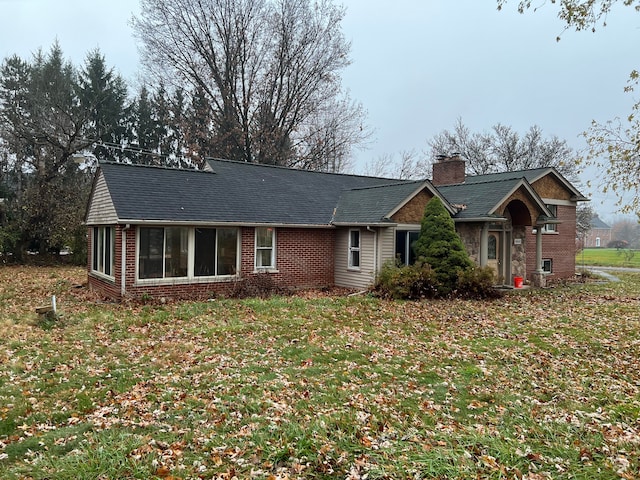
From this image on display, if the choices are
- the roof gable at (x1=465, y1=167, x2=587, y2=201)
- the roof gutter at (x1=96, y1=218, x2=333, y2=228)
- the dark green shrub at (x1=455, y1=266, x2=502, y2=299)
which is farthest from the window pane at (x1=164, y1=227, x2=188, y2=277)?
the roof gable at (x1=465, y1=167, x2=587, y2=201)

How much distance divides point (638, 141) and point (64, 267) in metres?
26.4

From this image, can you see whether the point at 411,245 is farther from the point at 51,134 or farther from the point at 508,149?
the point at 508,149

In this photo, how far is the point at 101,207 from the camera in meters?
14.6

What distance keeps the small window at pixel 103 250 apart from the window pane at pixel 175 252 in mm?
1810

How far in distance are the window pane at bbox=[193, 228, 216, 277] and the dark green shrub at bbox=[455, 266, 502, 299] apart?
8163 millimetres

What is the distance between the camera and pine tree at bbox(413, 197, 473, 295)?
47.1 ft

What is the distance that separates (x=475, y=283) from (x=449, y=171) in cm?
848

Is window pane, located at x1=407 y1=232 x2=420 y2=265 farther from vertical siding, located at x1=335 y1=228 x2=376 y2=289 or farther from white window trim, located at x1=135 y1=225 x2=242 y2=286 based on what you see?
white window trim, located at x1=135 y1=225 x2=242 y2=286

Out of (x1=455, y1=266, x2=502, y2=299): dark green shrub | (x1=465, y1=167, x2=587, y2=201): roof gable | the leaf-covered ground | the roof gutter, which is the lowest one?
the leaf-covered ground

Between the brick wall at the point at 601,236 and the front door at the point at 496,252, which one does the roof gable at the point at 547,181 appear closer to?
the front door at the point at 496,252

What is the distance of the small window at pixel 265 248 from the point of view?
50.2 feet

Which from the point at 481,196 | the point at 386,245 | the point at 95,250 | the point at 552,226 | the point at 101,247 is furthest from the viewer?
the point at 552,226

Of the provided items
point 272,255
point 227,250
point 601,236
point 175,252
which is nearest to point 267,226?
point 272,255

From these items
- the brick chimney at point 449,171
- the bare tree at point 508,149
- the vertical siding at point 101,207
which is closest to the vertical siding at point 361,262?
the brick chimney at point 449,171
